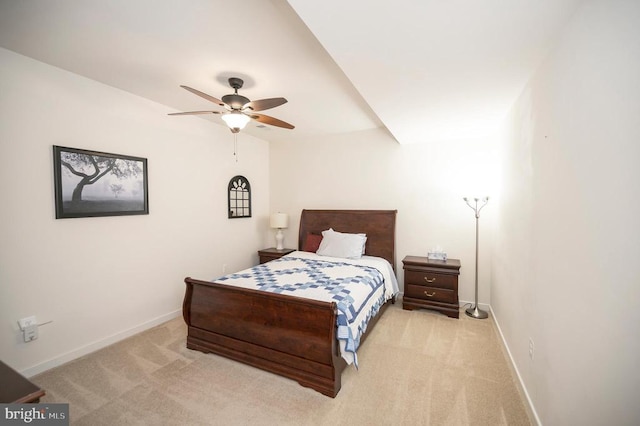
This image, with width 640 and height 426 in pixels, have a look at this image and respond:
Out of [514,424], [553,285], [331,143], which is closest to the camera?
[553,285]

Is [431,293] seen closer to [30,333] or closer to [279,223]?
[279,223]

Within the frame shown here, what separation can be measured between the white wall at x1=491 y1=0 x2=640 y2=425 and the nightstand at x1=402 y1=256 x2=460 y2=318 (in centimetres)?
140

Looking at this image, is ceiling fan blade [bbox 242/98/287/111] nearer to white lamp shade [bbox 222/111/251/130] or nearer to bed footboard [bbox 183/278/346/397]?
white lamp shade [bbox 222/111/251/130]

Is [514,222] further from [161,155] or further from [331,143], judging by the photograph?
[161,155]

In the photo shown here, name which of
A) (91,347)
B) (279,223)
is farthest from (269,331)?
(279,223)

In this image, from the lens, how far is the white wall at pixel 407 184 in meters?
3.63

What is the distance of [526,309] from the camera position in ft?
6.38

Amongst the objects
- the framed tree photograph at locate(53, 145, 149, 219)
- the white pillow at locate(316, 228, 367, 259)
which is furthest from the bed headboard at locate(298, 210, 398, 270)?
the framed tree photograph at locate(53, 145, 149, 219)

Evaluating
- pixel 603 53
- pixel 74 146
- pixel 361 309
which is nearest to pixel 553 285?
pixel 603 53

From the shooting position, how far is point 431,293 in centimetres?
346

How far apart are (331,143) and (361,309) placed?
293cm

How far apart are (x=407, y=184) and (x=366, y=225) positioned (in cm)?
87

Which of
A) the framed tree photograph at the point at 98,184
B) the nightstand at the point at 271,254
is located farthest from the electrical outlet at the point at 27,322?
the nightstand at the point at 271,254

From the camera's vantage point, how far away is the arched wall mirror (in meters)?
4.26
